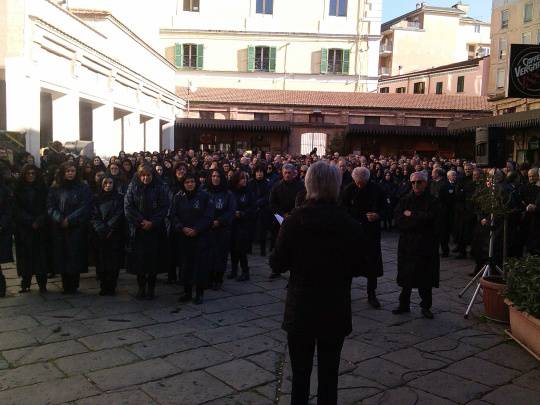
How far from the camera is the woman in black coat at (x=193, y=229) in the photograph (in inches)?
269

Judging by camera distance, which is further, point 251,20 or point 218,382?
point 251,20

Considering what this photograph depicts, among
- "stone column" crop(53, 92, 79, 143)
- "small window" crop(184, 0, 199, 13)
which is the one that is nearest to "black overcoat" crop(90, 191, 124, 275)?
"stone column" crop(53, 92, 79, 143)

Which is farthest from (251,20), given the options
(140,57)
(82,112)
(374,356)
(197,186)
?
(374,356)

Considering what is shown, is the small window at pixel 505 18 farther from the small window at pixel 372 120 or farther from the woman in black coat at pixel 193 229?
the woman in black coat at pixel 193 229

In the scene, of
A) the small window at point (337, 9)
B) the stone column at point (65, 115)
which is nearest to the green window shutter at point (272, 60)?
the small window at point (337, 9)

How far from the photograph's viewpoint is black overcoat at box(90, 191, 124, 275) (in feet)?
23.1

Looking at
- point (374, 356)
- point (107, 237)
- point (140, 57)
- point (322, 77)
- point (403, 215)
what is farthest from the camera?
point (322, 77)

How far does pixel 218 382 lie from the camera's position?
448cm

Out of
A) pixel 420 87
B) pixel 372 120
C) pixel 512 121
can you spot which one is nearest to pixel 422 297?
pixel 512 121

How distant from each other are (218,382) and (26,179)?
4.30 metres

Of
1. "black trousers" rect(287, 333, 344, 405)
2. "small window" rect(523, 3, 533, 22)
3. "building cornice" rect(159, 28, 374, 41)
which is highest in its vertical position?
"small window" rect(523, 3, 533, 22)

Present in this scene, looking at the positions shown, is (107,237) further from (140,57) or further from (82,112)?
(140,57)

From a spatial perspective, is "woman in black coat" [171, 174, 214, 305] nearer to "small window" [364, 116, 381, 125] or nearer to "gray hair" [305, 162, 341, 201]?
"gray hair" [305, 162, 341, 201]

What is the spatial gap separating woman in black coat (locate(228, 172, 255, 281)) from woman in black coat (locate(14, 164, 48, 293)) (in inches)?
108
